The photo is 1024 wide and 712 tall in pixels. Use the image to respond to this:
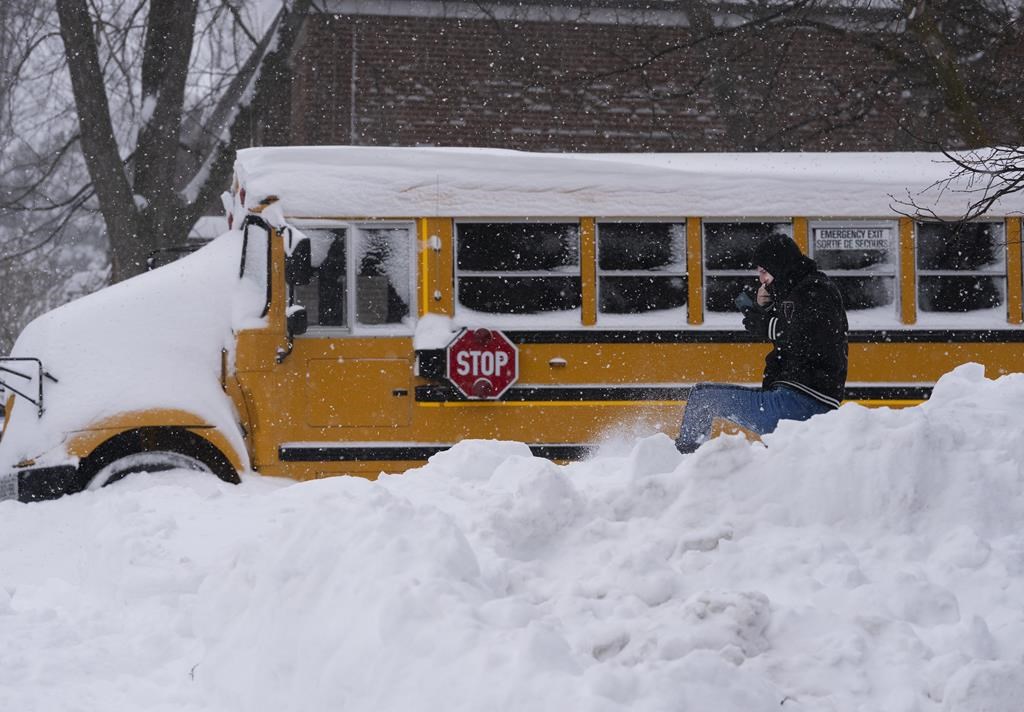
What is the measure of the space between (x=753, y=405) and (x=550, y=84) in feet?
43.5

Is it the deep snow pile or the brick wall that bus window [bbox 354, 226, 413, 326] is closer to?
the deep snow pile

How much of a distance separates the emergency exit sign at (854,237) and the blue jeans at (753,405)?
3112 millimetres

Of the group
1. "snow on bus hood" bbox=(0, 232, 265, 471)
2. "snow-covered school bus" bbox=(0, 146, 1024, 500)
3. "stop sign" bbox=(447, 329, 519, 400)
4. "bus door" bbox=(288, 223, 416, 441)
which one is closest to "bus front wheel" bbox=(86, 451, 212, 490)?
"snow-covered school bus" bbox=(0, 146, 1024, 500)

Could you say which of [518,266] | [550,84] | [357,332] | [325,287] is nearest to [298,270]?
[325,287]

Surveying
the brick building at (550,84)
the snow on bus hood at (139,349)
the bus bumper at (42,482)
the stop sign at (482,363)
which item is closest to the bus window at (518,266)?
the stop sign at (482,363)

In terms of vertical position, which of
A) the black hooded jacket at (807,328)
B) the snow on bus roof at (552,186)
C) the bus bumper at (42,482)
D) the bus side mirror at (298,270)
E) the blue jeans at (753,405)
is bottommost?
the bus bumper at (42,482)

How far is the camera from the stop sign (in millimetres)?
8422

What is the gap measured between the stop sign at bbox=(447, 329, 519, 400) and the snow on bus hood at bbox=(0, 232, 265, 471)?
1374 mm

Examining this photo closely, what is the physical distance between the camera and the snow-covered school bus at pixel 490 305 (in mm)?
8250

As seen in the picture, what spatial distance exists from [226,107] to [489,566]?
51.2 feet

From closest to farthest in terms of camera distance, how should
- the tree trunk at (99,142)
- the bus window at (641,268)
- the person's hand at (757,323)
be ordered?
the person's hand at (757,323), the bus window at (641,268), the tree trunk at (99,142)

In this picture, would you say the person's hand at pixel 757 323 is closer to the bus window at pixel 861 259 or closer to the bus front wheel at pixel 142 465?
the bus window at pixel 861 259

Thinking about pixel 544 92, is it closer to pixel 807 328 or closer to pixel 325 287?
pixel 325 287

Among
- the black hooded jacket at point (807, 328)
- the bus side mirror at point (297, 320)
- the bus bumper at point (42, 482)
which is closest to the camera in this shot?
the black hooded jacket at point (807, 328)
